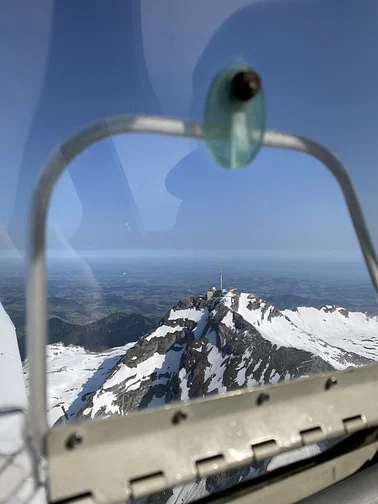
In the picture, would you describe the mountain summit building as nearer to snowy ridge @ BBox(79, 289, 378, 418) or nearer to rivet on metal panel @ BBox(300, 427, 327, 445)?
snowy ridge @ BBox(79, 289, 378, 418)

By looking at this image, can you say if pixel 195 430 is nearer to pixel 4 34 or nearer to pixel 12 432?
pixel 12 432

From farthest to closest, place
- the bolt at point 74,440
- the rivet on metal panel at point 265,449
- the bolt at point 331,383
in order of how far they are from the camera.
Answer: the bolt at point 331,383 → the rivet on metal panel at point 265,449 → the bolt at point 74,440

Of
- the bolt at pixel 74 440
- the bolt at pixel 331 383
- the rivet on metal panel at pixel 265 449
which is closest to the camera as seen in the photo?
the bolt at pixel 74 440

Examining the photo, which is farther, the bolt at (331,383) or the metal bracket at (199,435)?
the bolt at (331,383)

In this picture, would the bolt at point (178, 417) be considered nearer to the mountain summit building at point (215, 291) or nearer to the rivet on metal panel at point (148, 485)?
the rivet on metal panel at point (148, 485)

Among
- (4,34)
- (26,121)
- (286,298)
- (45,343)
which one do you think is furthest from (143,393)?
(4,34)

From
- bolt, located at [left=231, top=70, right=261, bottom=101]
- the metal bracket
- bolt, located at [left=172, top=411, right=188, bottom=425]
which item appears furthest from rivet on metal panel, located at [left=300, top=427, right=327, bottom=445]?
bolt, located at [left=231, top=70, right=261, bottom=101]

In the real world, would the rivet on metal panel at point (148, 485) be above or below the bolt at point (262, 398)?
below

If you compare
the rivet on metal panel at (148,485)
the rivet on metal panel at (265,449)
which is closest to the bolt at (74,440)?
the rivet on metal panel at (148,485)
